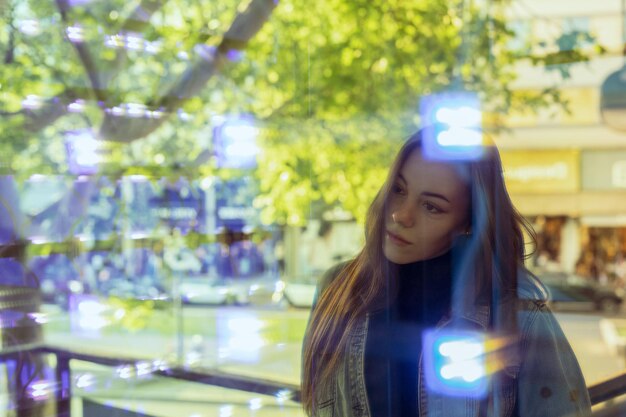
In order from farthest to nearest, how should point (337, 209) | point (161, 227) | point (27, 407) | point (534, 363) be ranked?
point (337, 209)
point (161, 227)
point (27, 407)
point (534, 363)

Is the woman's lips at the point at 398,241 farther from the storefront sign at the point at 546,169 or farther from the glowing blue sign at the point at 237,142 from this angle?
the storefront sign at the point at 546,169

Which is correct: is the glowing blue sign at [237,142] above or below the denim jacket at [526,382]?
above

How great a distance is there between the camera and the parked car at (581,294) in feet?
21.2

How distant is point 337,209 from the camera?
3977 millimetres

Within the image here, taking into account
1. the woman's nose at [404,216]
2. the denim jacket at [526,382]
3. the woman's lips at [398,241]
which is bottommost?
the denim jacket at [526,382]

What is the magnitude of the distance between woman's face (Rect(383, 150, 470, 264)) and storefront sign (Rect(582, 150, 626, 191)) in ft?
16.8

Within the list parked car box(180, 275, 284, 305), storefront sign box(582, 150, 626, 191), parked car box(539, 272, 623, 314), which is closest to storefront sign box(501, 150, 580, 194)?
storefront sign box(582, 150, 626, 191)

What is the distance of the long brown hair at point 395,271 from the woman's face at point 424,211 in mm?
23

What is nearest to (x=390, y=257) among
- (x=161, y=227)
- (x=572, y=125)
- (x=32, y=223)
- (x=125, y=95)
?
(x=32, y=223)

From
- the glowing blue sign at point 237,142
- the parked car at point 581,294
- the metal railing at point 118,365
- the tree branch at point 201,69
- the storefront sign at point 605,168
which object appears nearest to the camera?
the metal railing at point 118,365

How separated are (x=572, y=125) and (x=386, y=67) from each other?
6.75 feet

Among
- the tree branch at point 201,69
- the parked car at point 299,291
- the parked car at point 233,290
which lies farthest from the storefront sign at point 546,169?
the tree branch at point 201,69

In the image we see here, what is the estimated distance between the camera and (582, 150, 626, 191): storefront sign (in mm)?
6250

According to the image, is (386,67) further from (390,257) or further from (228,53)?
(390,257)
